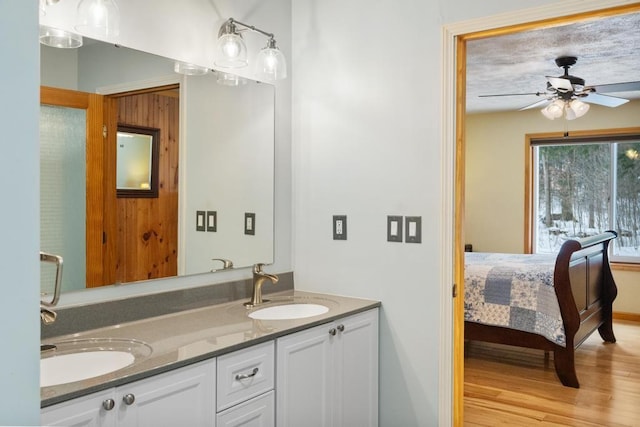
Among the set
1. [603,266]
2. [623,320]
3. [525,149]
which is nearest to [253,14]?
[603,266]

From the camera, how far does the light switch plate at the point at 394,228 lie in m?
2.55

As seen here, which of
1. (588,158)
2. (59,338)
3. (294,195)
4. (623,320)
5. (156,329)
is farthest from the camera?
(588,158)

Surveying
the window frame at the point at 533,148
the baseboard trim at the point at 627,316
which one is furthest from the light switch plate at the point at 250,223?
the baseboard trim at the point at 627,316

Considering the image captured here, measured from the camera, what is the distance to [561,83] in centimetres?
419

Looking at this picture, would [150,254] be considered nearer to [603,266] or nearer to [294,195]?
[294,195]

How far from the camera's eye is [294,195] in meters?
2.91

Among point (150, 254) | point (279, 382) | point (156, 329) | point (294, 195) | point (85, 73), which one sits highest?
point (85, 73)

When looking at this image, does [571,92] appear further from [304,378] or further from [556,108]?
[304,378]

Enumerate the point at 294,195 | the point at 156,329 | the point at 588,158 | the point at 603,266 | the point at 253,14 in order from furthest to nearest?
the point at 588,158 < the point at 603,266 < the point at 294,195 < the point at 253,14 < the point at 156,329

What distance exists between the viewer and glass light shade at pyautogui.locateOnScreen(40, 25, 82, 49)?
1847 mm

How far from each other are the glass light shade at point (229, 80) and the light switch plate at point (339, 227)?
796mm

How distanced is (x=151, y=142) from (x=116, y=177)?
0.23 m

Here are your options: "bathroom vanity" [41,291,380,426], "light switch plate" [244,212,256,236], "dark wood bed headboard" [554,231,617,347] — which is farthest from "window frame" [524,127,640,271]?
"light switch plate" [244,212,256,236]

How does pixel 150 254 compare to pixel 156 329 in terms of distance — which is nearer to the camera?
pixel 156 329
